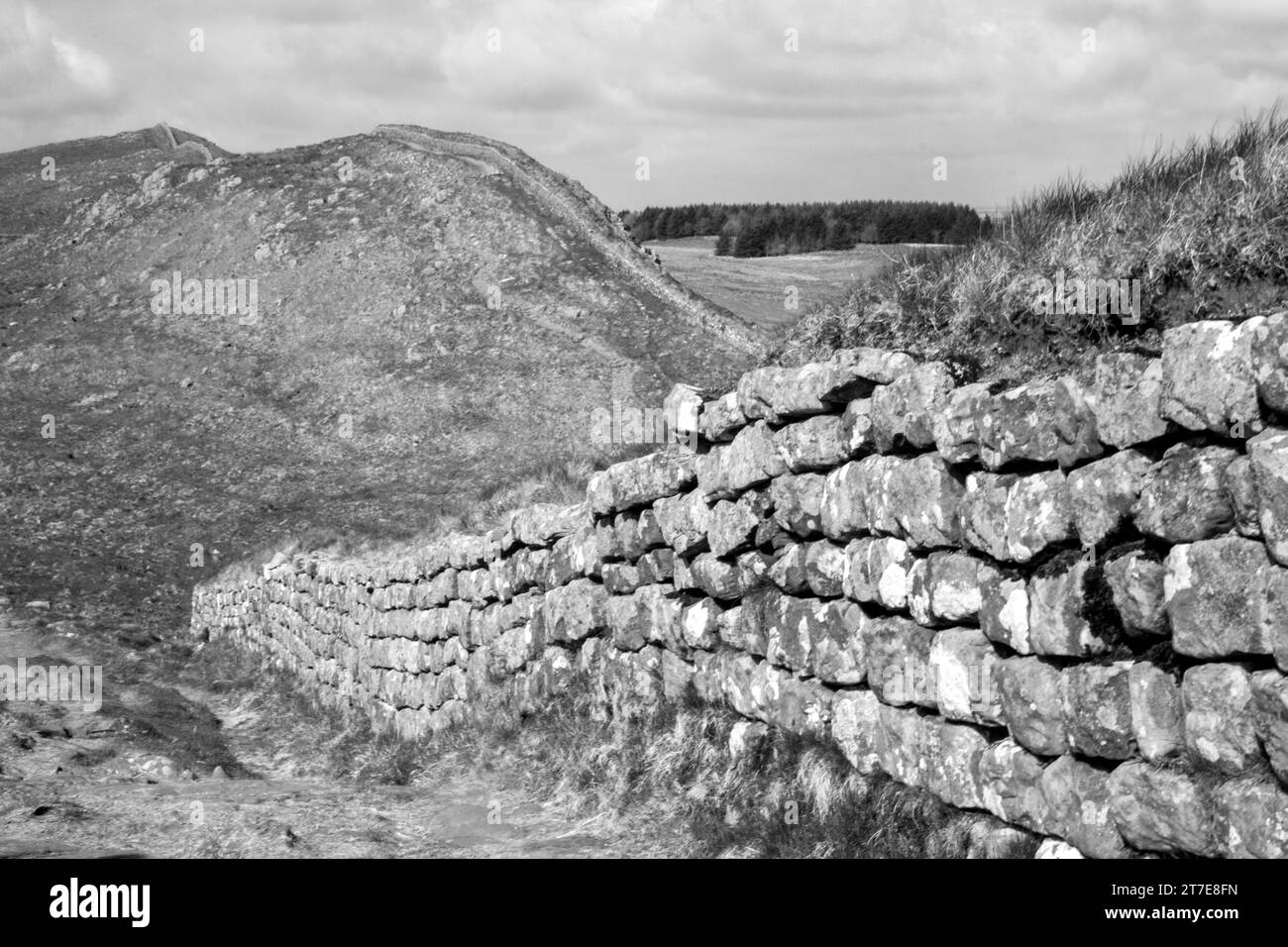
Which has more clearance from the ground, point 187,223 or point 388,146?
A: point 388,146

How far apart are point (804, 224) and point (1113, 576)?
163 ft

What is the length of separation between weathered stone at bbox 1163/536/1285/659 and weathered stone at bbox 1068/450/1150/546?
272 millimetres

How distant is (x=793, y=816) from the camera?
20.6ft

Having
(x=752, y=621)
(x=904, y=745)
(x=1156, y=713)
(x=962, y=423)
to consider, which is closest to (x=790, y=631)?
(x=752, y=621)

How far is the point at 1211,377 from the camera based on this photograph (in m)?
4.05

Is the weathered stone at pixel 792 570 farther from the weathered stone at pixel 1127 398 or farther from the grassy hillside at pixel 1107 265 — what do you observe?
the weathered stone at pixel 1127 398

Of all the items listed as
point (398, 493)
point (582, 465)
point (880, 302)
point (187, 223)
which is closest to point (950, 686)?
point (880, 302)

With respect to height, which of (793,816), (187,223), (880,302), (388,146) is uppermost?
(388,146)

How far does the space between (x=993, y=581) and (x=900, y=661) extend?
0.81 m

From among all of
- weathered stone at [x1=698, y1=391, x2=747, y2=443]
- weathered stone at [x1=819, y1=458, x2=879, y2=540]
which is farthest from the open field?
weathered stone at [x1=819, y1=458, x2=879, y2=540]

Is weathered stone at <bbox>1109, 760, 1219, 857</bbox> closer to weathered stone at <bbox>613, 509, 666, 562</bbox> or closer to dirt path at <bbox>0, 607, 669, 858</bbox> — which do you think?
dirt path at <bbox>0, 607, 669, 858</bbox>

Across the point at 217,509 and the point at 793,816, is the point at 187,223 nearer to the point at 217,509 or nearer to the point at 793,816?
the point at 217,509

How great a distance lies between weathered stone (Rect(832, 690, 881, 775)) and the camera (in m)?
6.09

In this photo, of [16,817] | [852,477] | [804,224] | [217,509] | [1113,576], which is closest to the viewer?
[1113,576]
